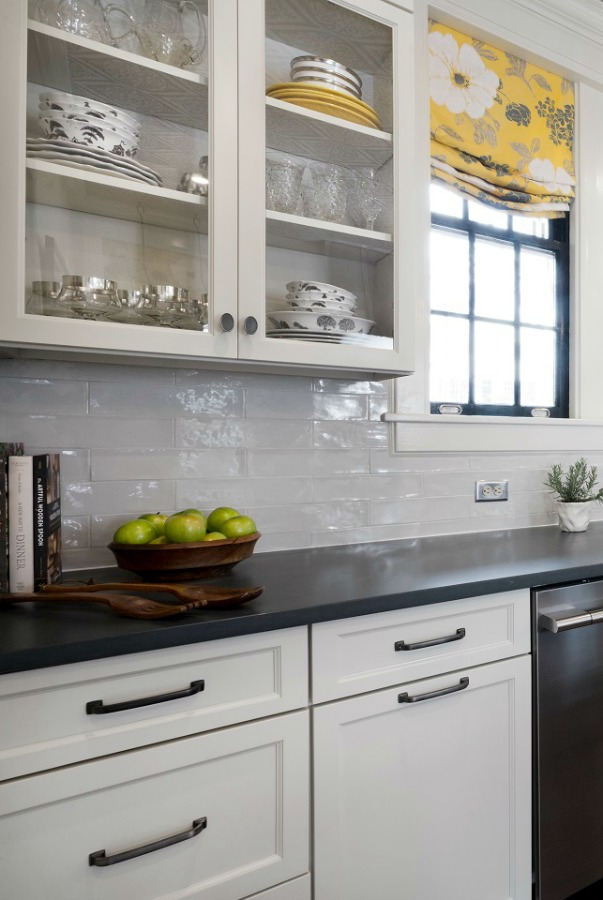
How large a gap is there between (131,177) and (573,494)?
5.99 ft

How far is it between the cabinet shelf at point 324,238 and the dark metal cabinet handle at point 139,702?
100 centimetres

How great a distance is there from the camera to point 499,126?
83.4 inches

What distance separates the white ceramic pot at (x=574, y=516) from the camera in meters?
2.07

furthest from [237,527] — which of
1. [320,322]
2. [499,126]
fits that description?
[499,126]

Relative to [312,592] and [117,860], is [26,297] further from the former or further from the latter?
[117,860]

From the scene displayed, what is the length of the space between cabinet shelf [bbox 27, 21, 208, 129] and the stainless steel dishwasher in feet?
4.65

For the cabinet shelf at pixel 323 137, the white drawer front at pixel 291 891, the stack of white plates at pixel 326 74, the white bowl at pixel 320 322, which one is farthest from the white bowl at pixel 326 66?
the white drawer front at pixel 291 891

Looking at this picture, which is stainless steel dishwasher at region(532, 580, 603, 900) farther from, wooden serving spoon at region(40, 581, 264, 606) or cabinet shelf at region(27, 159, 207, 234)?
cabinet shelf at region(27, 159, 207, 234)

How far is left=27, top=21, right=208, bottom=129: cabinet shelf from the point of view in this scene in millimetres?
1154

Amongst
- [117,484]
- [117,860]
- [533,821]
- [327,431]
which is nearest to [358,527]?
[327,431]

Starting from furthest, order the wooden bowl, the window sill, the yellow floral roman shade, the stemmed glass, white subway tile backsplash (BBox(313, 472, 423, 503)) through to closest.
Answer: the yellow floral roman shade, the window sill, white subway tile backsplash (BBox(313, 472, 423, 503)), the stemmed glass, the wooden bowl

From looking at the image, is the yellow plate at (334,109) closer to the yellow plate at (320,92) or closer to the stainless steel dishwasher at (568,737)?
the yellow plate at (320,92)

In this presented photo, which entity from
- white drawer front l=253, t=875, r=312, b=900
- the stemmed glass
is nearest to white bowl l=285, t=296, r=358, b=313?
the stemmed glass

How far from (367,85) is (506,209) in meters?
0.89
